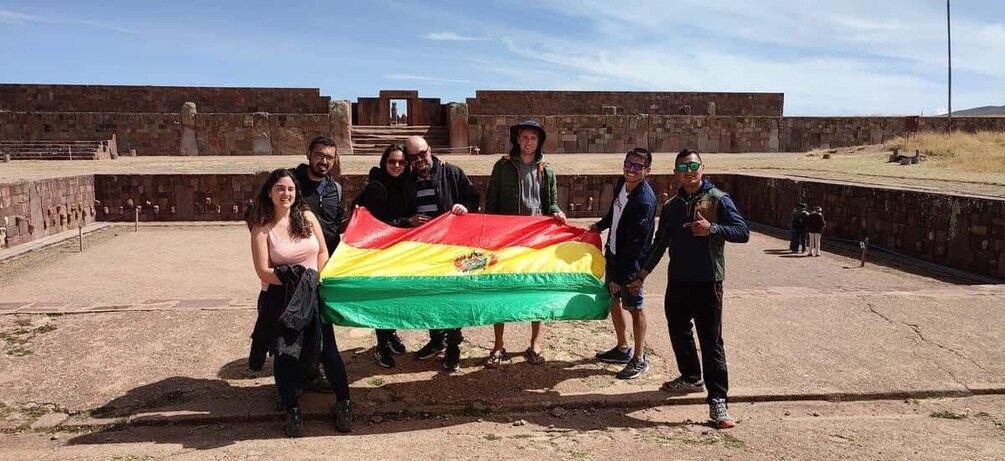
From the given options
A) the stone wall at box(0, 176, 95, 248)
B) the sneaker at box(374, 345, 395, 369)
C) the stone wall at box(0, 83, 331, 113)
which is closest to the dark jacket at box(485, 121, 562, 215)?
the sneaker at box(374, 345, 395, 369)

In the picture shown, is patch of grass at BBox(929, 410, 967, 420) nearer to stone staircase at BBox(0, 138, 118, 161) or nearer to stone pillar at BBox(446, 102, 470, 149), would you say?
stone pillar at BBox(446, 102, 470, 149)

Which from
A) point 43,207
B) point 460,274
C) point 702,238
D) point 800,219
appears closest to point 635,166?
point 702,238

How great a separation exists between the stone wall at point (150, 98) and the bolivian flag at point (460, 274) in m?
23.2

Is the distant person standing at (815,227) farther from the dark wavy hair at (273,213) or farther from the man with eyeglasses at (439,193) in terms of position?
the dark wavy hair at (273,213)

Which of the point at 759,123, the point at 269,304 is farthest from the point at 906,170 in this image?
the point at 269,304

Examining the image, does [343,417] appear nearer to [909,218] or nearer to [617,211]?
[617,211]

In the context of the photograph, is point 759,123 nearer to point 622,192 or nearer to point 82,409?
point 622,192

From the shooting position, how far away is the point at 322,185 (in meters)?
4.18

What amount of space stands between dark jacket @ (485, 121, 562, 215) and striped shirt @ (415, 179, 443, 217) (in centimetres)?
38

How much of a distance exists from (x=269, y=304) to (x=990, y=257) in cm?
818

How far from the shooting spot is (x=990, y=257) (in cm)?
814

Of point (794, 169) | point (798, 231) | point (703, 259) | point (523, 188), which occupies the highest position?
point (794, 169)

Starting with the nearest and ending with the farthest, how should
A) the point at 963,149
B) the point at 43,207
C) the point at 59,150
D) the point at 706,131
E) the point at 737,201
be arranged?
the point at 43,207 < the point at 737,201 < the point at 963,149 < the point at 59,150 < the point at 706,131

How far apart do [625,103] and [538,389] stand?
25.3 m
